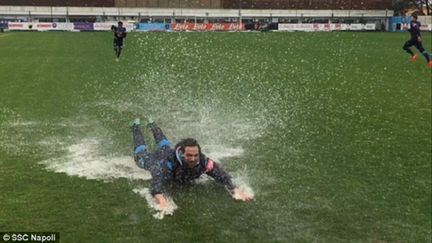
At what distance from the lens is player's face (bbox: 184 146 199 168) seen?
673cm

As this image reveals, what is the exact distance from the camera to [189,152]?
6727mm

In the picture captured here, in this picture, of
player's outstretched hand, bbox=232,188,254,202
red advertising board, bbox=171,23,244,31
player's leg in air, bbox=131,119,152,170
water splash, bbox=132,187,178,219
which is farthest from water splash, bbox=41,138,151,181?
red advertising board, bbox=171,23,244,31

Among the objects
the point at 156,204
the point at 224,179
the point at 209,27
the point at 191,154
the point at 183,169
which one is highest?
the point at 209,27

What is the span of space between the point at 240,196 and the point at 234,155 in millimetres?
2324

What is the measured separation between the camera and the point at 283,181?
7656mm

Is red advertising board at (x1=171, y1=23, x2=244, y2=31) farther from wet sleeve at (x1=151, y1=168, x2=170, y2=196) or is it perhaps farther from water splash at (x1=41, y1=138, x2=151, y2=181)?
wet sleeve at (x1=151, y1=168, x2=170, y2=196)

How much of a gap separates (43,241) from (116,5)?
93531mm

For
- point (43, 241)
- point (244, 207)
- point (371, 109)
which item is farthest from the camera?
point (371, 109)

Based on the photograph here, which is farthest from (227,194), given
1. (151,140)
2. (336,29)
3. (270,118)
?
(336,29)

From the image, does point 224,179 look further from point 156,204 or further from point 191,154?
point 156,204

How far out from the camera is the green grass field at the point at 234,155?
6.04 metres

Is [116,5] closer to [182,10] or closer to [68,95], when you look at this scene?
[182,10]

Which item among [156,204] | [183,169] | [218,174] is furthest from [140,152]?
[156,204]

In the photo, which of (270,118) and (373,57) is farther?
(373,57)
